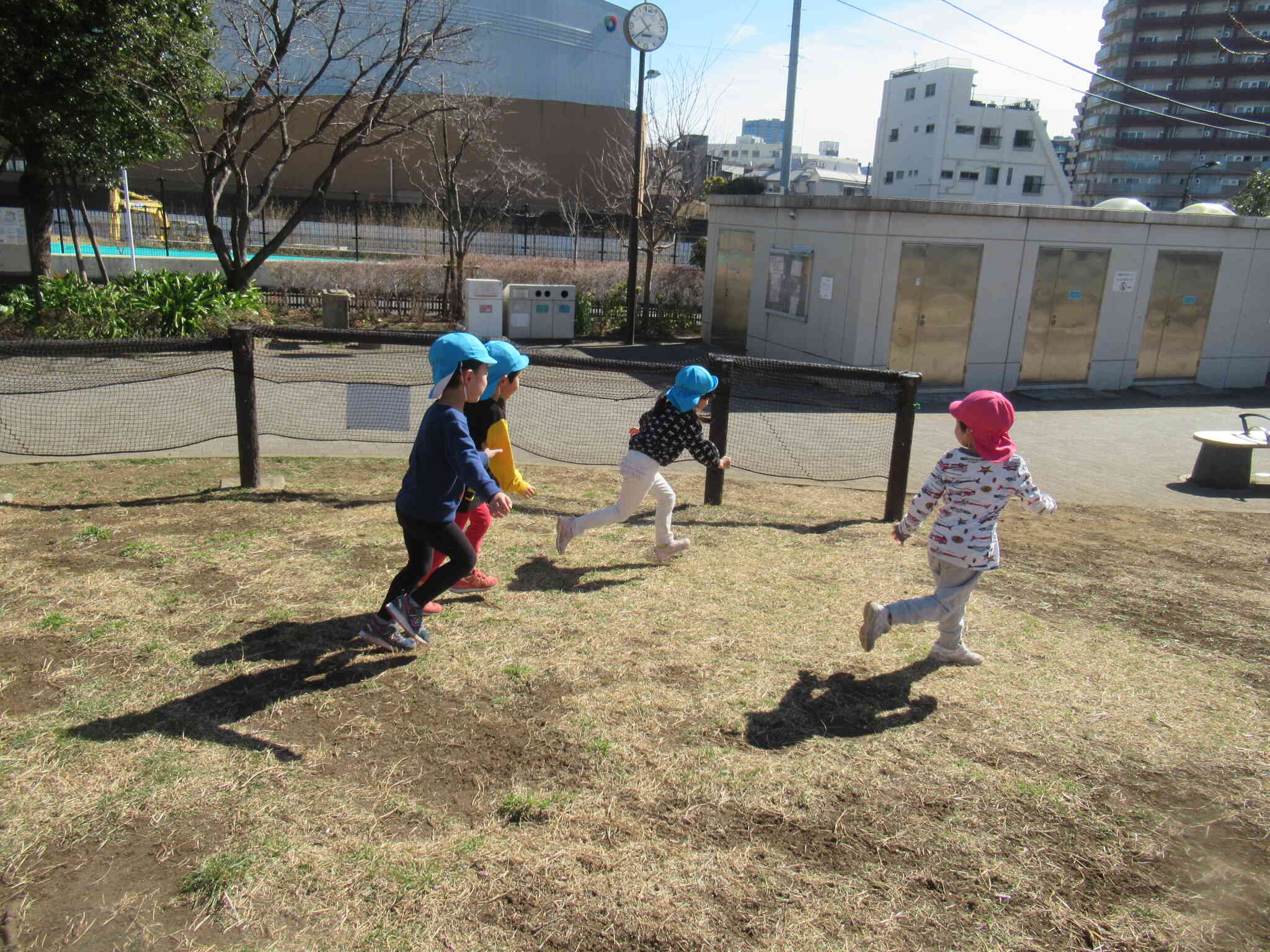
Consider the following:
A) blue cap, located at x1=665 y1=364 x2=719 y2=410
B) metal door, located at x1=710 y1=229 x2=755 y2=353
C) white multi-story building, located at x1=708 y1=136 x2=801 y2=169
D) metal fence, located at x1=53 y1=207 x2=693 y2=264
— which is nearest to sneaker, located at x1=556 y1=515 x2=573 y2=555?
blue cap, located at x1=665 y1=364 x2=719 y2=410

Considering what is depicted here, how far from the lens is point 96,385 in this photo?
31.3 feet

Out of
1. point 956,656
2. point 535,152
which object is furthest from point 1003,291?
point 535,152

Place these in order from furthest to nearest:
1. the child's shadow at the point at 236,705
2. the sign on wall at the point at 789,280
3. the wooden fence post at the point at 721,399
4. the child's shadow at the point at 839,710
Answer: the sign on wall at the point at 789,280
the wooden fence post at the point at 721,399
the child's shadow at the point at 839,710
the child's shadow at the point at 236,705

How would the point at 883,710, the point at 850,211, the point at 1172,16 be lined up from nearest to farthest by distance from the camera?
the point at 883,710
the point at 850,211
the point at 1172,16

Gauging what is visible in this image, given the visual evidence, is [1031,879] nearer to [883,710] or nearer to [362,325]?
[883,710]

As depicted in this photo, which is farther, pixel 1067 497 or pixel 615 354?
pixel 615 354

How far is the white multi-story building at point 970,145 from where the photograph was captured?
66.9m

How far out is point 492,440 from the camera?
17.5ft

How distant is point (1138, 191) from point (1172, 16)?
14.1 metres

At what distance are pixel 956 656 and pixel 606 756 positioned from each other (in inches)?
80.0

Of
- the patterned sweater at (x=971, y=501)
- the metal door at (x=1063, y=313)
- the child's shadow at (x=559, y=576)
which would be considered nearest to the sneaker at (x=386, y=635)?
the child's shadow at (x=559, y=576)

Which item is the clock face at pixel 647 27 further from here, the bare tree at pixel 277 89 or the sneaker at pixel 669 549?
the sneaker at pixel 669 549

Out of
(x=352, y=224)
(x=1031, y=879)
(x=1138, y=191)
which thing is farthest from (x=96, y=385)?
(x=1138, y=191)

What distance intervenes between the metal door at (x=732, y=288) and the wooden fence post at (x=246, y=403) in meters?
11.4
